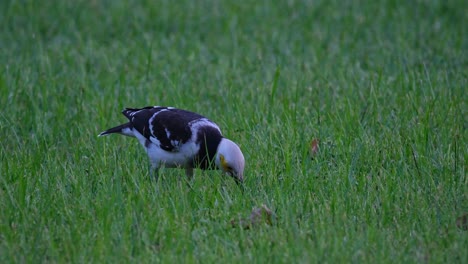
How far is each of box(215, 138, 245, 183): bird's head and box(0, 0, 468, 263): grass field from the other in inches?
4.8

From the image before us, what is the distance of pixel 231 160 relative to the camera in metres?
5.98

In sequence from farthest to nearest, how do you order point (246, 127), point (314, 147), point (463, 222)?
point (246, 127) → point (314, 147) → point (463, 222)

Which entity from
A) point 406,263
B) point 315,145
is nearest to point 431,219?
point 406,263

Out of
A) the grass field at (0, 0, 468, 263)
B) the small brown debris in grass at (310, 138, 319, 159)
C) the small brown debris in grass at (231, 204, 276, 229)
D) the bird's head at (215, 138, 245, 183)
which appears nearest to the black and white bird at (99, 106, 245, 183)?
the bird's head at (215, 138, 245, 183)

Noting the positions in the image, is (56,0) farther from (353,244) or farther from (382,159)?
(353,244)

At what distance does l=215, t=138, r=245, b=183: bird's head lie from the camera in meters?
5.98

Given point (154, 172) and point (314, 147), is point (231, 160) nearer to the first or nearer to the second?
point (154, 172)

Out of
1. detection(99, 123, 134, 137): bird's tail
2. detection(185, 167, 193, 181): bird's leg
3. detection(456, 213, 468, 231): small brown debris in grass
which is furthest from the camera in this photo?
detection(99, 123, 134, 137): bird's tail

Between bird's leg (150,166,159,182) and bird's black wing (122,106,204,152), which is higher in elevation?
bird's black wing (122,106,204,152)

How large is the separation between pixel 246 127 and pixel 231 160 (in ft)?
4.25

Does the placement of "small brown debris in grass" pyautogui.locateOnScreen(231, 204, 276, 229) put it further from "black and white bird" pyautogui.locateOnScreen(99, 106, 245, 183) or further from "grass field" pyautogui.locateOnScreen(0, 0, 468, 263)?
"black and white bird" pyautogui.locateOnScreen(99, 106, 245, 183)

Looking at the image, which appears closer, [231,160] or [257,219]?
[257,219]

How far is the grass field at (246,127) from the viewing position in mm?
5031

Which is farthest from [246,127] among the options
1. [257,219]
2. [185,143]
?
[257,219]
